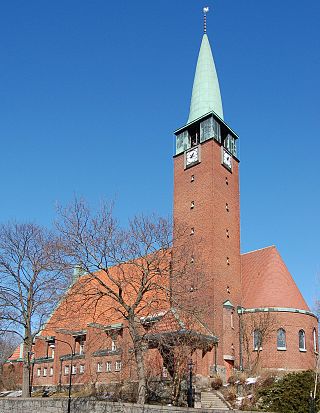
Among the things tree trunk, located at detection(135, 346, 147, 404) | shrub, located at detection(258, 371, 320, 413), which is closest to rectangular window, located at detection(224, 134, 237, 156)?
shrub, located at detection(258, 371, 320, 413)

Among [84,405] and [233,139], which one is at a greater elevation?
[233,139]

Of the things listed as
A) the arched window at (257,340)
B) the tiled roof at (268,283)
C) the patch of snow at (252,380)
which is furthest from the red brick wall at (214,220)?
the patch of snow at (252,380)

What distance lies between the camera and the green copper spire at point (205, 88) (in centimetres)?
4759

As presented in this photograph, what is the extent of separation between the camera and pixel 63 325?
159ft

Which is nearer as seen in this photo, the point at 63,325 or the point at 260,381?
the point at 260,381

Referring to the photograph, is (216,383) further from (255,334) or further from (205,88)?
(205,88)

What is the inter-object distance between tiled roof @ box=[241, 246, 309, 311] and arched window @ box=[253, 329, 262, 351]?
2096 mm

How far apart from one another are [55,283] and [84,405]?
543 inches

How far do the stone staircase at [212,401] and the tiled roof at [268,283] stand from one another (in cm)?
911

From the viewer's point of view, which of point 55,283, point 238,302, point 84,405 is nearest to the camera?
point 84,405

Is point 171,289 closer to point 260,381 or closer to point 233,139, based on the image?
point 260,381

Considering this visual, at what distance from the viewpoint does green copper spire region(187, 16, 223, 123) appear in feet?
156

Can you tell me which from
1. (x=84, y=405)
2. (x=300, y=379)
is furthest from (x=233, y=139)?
(x=84, y=405)

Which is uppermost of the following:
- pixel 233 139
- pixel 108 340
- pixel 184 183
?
pixel 233 139
